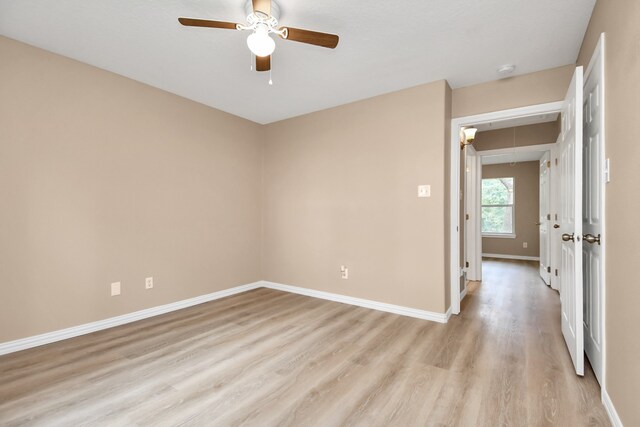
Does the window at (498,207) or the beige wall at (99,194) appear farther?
the window at (498,207)

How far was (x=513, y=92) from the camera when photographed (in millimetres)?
2996

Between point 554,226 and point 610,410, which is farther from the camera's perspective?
point 554,226

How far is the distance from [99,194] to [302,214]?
7.36 feet

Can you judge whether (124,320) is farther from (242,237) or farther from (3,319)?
(242,237)

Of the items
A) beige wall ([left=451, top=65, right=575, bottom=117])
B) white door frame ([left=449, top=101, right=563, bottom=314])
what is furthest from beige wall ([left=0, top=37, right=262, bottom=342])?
beige wall ([left=451, top=65, right=575, bottom=117])

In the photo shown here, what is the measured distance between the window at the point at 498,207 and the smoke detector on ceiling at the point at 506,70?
5.50 m

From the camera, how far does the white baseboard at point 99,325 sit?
7.88ft

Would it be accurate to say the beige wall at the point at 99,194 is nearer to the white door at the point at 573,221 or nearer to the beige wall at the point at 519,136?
the white door at the point at 573,221

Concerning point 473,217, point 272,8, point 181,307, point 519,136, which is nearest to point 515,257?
point 473,217

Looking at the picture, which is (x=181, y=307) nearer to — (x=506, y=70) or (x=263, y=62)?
(x=263, y=62)

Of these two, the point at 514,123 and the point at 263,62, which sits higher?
the point at 514,123

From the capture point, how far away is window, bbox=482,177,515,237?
760 cm

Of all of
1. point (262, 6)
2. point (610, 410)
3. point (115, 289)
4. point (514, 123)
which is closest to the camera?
point (610, 410)

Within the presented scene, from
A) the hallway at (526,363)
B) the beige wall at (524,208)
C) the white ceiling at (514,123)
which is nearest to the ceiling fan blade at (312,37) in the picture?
the hallway at (526,363)
